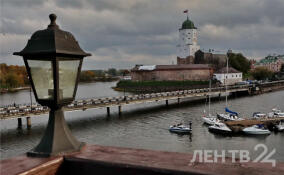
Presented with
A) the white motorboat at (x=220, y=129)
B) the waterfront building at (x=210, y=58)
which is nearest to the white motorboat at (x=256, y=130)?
the white motorboat at (x=220, y=129)

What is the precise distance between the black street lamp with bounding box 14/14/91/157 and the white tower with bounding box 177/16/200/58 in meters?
80.9

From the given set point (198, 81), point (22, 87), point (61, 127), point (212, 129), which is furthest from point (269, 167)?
point (22, 87)

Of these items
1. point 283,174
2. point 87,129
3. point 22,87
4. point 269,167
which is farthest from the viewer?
point 22,87

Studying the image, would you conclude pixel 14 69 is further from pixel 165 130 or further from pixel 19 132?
pixel 165 130

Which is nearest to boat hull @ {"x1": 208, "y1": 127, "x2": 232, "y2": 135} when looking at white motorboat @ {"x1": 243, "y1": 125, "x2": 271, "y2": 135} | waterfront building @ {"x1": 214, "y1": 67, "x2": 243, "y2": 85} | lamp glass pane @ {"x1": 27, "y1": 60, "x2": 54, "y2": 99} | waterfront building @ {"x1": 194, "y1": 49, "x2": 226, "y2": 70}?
white motorboat @ {"x1": 243, "y1": 125, "x2": 271, "y2": 135}

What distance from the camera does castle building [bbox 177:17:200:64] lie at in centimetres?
8144

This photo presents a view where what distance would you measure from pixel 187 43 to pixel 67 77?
82.0 metres

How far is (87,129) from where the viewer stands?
21.4 m

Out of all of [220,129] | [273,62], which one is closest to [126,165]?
[220,129]

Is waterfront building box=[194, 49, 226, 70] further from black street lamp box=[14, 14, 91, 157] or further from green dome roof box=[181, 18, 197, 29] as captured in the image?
black street lamp box=[14, 14, 91, 157]

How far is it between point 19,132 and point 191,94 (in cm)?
2423

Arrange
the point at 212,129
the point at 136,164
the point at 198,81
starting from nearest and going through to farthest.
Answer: the point at 136,164 < the point at 212,129 < the point at 198,81

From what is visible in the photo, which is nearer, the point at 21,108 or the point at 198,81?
the point at 21,108

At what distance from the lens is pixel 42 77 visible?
242 cm
